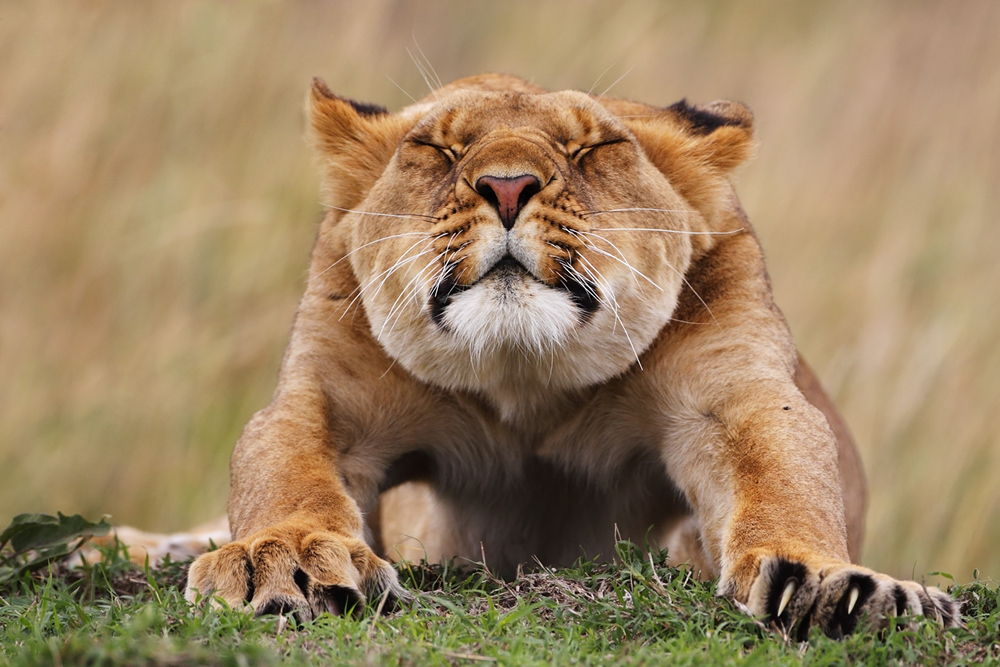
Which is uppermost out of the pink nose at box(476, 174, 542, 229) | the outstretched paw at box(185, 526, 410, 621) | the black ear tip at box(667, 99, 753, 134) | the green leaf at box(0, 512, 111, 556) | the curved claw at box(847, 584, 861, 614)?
the black ear tip at box(667, 99, 753, 134)

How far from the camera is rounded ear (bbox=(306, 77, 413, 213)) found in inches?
150

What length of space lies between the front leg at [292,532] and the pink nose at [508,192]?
0.86m

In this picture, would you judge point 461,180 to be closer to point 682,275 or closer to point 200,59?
point 682,275

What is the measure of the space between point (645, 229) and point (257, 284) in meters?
Result: 3.61

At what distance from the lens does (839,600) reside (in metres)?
2.55

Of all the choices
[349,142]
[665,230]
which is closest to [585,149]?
[665,230]

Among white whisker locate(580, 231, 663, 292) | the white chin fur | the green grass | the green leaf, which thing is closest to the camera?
the green grass

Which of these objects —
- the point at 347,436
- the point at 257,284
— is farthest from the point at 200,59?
the point at 347,436

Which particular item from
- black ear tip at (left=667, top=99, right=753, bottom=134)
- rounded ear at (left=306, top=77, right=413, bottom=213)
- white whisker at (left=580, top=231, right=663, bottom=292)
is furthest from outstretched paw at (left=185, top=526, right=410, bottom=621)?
black ear tip at (left=667, top=99, right=753, bottom=134)

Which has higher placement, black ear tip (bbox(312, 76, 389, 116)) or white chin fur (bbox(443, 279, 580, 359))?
black ear tip (bbox(312, 76, 389, 116))

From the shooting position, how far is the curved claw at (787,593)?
2.60 meters

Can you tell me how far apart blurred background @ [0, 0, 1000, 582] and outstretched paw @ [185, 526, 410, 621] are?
3175 mm

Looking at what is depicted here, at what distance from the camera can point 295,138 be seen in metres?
6.91

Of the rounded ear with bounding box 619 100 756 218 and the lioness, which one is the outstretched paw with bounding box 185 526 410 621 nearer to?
the lioness
